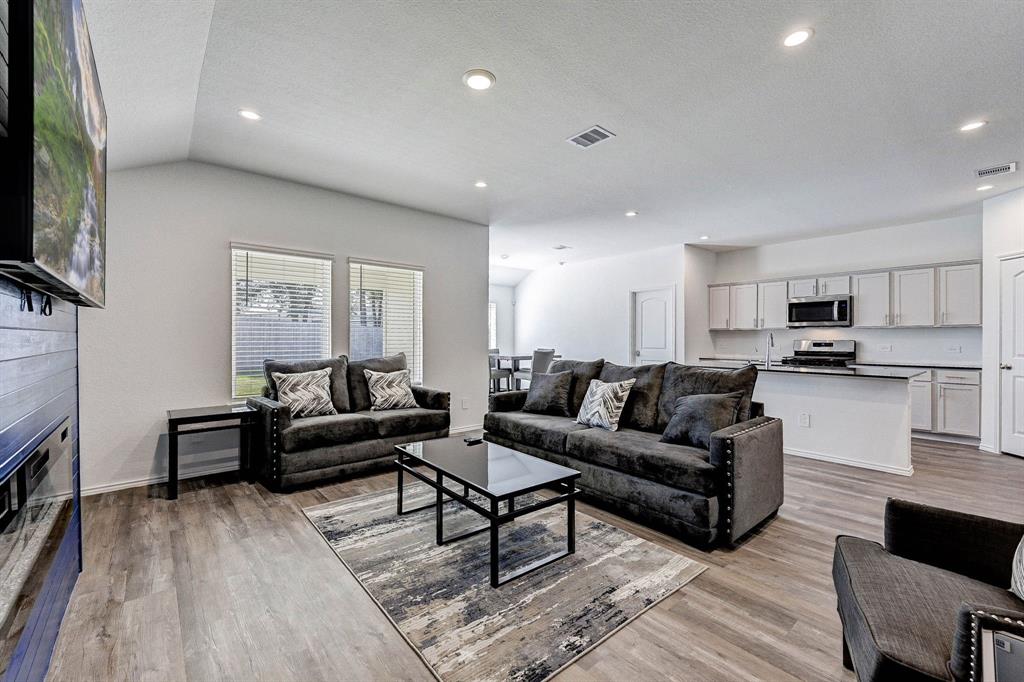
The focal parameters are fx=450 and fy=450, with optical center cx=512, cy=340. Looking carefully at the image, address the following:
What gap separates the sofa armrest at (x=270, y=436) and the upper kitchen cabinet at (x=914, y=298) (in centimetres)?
718

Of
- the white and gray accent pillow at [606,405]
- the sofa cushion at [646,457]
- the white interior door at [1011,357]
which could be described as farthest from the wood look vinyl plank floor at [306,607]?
the white interior door at [1011,357]

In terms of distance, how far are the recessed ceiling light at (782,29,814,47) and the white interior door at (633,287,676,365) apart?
5.12 metres

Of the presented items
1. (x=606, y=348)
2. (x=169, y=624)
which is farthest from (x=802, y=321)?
(x=169, y=624)

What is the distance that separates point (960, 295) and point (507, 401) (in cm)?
561

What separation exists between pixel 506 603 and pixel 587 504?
1357mm

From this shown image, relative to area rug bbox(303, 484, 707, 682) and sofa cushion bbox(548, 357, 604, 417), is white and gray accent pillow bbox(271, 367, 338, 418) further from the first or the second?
sofa cushion bbox(548, 357, 604, 417)

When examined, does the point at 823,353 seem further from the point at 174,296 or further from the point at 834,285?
the point at 174,296

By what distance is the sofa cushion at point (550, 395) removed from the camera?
4.13 metres

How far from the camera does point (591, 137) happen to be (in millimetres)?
3330

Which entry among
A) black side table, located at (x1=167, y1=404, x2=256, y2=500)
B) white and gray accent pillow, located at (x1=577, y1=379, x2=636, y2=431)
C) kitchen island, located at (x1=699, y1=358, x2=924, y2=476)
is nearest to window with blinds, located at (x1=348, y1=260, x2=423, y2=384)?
black side table, located at (x1=167, y1=404, x2=256, y2=500)

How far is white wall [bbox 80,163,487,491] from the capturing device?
3.50 meters

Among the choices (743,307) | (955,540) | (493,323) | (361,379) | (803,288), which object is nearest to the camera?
(955,540)

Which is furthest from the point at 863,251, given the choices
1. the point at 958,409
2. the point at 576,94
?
the point at 576,94

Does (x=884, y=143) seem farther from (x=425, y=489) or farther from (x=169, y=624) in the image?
(x=169, y=624)
